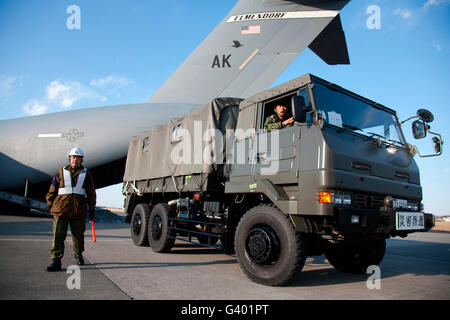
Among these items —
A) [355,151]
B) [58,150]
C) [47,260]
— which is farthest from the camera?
[58,150]

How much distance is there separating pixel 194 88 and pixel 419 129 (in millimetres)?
12038

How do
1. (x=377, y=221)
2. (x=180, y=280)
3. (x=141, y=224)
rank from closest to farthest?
(x=377, y=221), (x=180, y=280), (x=141, y=224)

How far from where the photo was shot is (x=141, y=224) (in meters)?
7.11

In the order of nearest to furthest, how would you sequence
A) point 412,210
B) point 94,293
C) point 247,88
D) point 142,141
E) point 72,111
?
point 94,293, point 412,210, point 142,141, point 247,88, point 72,111

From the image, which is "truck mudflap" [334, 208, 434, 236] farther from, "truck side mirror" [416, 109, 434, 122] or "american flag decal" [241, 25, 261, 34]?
"american flag decal" [241, 25, 261, 34]

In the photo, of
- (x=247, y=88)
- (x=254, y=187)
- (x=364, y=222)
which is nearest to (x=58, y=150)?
(x=247, y=88)

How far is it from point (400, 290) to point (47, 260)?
5457 mm

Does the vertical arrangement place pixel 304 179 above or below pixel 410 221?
above

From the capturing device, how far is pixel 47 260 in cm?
491

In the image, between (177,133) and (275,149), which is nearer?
(275,149)

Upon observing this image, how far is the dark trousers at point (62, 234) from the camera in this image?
167 inches

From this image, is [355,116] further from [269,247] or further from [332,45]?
[332,45]

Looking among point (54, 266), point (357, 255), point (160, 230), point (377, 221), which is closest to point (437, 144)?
point (377, 221)

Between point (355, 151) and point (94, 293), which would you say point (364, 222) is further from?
point (94, 293)
